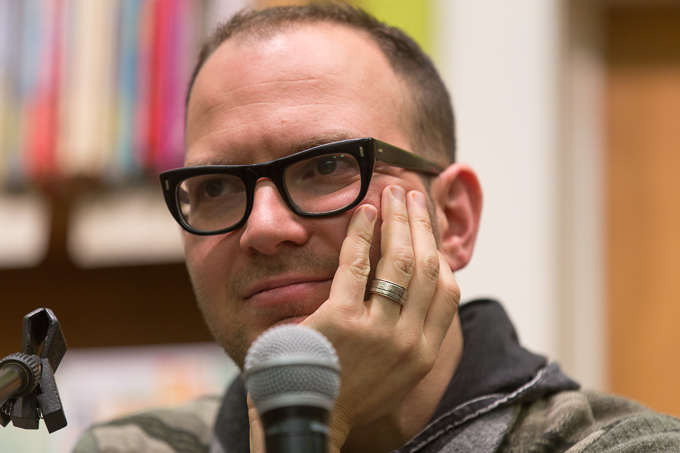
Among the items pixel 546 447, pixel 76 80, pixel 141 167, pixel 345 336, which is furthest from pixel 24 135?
pixel 546 447

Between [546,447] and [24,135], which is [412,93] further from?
[24,135]

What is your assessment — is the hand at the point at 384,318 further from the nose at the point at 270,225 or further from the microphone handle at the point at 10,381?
the microphone handle at the point at 10,381

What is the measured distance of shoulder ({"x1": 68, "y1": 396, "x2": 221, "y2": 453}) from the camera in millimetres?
1454

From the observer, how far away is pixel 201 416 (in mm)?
1612

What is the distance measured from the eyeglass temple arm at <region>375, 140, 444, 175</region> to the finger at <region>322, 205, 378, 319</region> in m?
0.11

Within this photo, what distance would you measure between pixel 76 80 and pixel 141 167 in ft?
1.22

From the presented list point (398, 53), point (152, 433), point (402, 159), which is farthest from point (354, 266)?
point (152, 433)

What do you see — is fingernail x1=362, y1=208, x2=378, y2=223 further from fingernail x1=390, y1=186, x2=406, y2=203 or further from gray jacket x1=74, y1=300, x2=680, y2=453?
gray jacket x1=74, y1=300, x2=680, y2=453

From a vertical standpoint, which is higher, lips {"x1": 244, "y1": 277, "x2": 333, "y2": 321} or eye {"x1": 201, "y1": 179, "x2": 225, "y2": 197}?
eye {"x1": 201, "y1": 179, "x2": 225, "y2": 197}

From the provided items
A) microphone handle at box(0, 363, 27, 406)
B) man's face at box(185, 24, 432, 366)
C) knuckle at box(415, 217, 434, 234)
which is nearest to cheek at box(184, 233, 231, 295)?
man's face at box(185, 24, 432, 366)

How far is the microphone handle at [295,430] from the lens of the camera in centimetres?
59

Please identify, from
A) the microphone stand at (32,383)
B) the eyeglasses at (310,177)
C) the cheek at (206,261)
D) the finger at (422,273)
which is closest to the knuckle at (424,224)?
the finger at (422,273)

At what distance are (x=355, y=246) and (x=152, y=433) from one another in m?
0.67

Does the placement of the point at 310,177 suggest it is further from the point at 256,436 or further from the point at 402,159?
the point at 256,436
